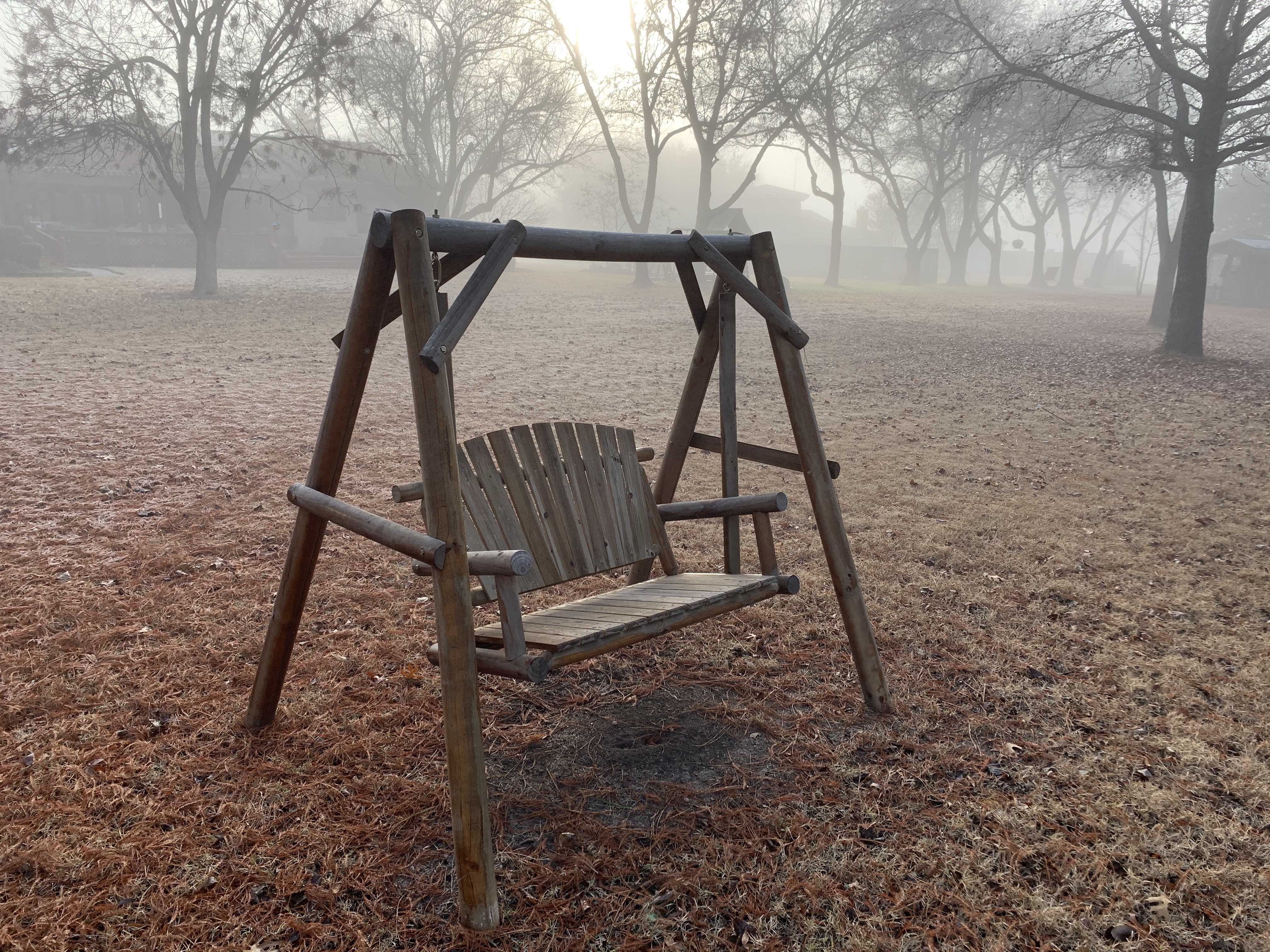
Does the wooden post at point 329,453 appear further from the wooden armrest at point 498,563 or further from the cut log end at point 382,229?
the wooden armrest at point 498,563

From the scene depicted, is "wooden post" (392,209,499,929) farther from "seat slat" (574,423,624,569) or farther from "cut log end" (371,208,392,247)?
"seat slat" (574,423,624,569)

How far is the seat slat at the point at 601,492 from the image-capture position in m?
3.47

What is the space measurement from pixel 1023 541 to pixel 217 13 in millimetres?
22581

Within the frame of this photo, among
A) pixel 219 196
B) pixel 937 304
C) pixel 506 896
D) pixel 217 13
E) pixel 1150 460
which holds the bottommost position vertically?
pixel 506 896

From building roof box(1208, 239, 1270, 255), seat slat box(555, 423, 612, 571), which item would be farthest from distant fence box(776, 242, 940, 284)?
seat slat box(555, 423, 612, 571)

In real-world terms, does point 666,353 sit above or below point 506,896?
above

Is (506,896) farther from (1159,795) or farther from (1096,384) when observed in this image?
(1096,384)

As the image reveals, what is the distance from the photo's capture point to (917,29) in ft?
66.5

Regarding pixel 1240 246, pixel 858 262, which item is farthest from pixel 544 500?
pixel 858 262

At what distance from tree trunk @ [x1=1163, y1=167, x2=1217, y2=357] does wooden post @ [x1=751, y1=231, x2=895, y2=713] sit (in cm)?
1479

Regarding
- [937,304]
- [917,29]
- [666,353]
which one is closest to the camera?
[666,353]

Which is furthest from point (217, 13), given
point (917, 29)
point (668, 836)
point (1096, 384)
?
point (668, 836)

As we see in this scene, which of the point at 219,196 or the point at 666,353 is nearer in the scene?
the point at 666,353

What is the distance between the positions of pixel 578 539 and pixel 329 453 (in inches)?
39.0
